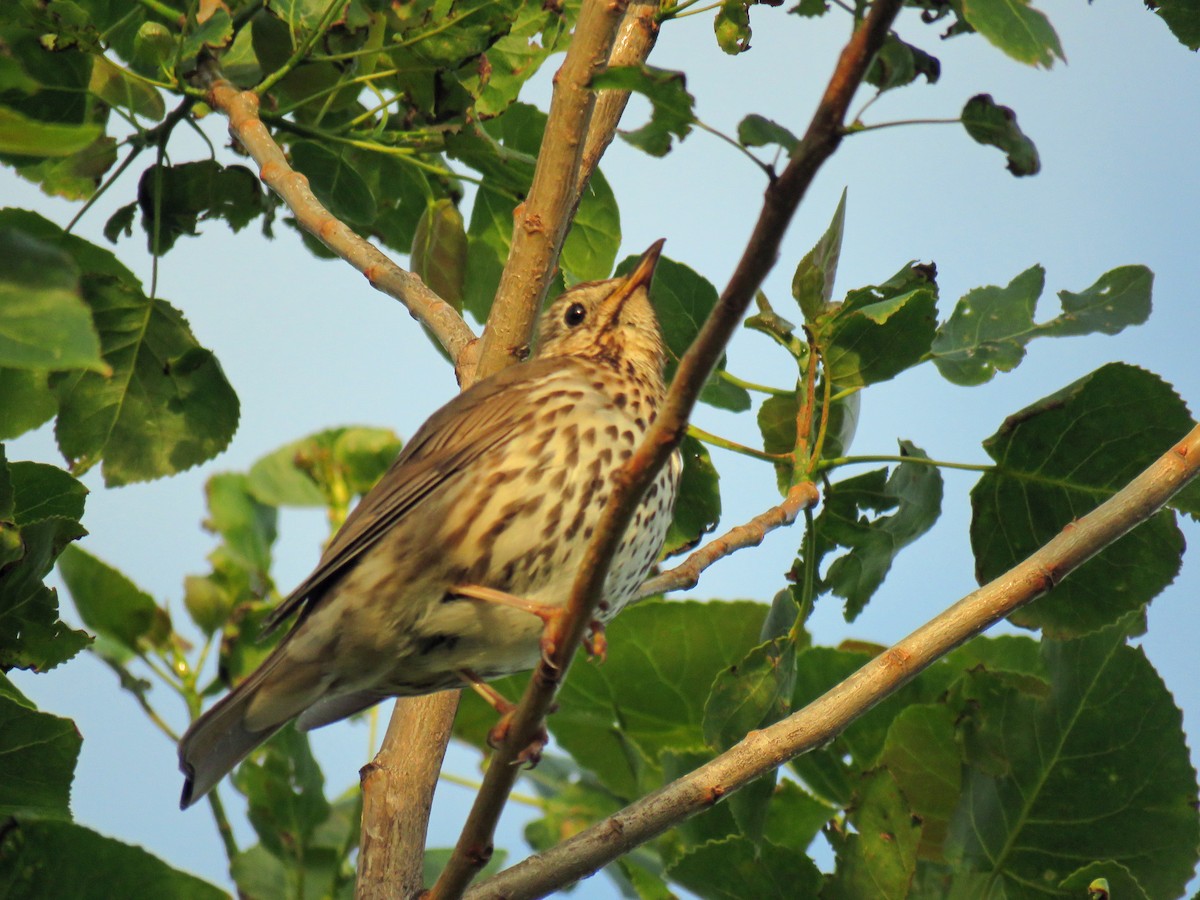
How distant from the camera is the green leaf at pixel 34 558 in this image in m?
3.32

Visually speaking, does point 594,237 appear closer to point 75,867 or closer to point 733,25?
point 733,25

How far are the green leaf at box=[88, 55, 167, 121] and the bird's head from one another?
1680 mm

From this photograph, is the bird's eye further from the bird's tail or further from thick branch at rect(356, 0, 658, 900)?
the bird's tail

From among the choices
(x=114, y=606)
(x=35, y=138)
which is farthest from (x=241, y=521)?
(x=35, y=138)

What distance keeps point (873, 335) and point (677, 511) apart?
102 centimetres

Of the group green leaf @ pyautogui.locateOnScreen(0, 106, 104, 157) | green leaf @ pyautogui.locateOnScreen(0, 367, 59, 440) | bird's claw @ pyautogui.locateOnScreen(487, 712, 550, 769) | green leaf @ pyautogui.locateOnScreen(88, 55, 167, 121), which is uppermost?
green leaf @ pyautogui.locateOnScreen(88, 55, 167, 121)

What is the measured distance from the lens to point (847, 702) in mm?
3146

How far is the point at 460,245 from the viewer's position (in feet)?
15.8

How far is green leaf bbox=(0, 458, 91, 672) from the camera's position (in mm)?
3318

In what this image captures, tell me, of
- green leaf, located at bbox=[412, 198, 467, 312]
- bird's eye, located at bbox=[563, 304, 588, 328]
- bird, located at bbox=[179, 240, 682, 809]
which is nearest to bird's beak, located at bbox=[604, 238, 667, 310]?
bird's eye, located at bbox=[563, 304, 588, 328]

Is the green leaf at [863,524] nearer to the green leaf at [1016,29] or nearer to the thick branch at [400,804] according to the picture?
the thick branch at [400,804]

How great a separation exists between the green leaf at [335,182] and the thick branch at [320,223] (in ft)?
0.84

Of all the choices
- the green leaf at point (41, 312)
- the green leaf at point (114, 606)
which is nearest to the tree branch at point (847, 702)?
the green leaf at point (41, 312)

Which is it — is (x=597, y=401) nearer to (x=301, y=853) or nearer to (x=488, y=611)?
(x=488, y=611)
